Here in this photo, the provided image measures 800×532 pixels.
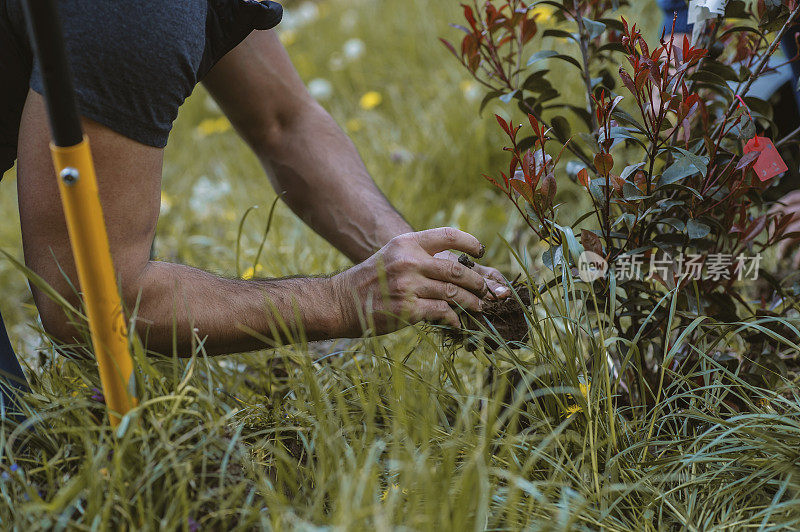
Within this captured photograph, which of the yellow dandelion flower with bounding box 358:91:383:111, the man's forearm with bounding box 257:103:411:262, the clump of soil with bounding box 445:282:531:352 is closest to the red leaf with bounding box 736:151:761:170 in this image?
the clump of soil with bounding box 445:282:531:352

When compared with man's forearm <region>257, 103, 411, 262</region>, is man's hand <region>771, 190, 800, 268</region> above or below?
below

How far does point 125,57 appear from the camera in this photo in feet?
3.95

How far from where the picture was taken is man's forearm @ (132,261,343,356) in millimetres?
1346

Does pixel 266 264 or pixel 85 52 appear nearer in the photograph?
pixel 85 52

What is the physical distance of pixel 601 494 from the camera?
1229mm

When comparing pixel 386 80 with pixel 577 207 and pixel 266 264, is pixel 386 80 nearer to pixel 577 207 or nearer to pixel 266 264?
pixel 577 207

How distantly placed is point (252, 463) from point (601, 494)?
608 millimetres

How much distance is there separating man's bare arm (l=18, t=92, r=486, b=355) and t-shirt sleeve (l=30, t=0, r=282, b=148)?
36mm

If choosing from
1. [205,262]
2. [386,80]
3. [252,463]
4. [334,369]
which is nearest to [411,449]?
[252,463]

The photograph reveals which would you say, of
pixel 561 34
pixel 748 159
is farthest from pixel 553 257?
pixel 561 34

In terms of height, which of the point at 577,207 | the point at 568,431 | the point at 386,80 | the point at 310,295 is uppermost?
the point at 386,80

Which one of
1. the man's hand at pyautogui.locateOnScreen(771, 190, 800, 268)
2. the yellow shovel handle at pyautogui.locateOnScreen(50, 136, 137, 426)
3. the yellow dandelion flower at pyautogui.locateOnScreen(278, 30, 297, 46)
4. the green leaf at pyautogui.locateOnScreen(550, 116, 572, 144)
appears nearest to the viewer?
the yellow shovel handle at pyautogui.locateOnScreen(50, 136, 137, 426)

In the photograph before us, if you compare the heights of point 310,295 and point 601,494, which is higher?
point 310,295

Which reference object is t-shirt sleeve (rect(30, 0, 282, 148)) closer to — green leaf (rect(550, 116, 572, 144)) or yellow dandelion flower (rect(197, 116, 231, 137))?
green leaf (rect(550, 116, 572, 144))
